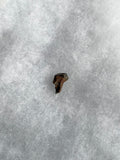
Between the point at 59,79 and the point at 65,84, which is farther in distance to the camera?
the point at 65,84

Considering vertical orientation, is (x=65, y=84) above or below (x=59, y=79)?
below

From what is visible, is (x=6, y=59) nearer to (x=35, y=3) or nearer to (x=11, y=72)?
(x=11, y=72)

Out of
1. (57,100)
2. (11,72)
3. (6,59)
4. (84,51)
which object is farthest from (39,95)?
(84,51)
